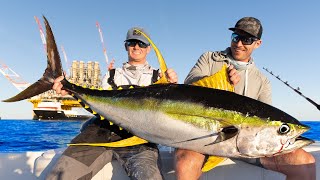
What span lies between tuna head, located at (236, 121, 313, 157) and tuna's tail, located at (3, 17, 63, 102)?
166 centimetres

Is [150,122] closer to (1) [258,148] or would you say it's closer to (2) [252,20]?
(1) [258,148]

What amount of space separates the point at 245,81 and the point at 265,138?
1.35 meters

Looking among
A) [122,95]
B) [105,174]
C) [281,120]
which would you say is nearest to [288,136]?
[281,120]

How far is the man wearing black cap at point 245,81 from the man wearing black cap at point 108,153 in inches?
13.9

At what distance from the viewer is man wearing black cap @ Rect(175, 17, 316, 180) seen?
2.68m

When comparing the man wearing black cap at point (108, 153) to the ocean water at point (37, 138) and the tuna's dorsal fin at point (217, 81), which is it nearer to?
the tuna's dorsal fin at point (217, 81)

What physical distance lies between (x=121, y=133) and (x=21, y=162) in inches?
59.1

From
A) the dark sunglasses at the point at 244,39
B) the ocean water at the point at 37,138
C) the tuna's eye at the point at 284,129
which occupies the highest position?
the dark sunglasses at the point at 244,39

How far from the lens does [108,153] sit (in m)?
3.17

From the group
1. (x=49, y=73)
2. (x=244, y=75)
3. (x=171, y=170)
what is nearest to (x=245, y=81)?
(x=244, y=75)

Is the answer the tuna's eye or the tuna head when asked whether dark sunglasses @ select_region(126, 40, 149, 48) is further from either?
the tuna's eye

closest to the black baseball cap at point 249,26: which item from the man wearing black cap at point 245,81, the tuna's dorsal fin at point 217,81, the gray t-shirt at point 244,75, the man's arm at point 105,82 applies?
the man wearing black cap at point 245,81

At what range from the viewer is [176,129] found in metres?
2.28

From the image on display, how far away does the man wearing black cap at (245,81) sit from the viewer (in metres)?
2.68
